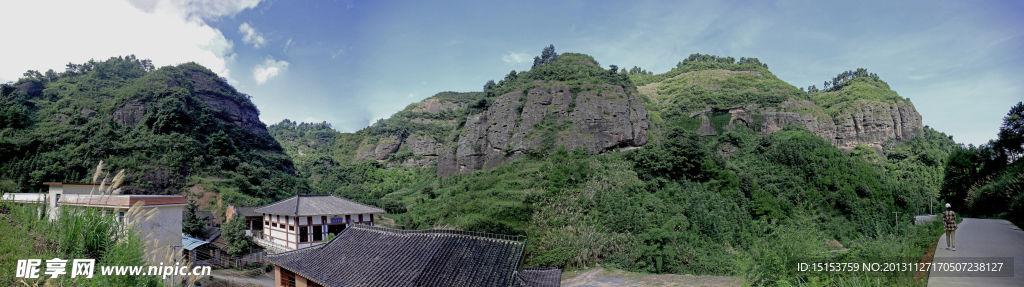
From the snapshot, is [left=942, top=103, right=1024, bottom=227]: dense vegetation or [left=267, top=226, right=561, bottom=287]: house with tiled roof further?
[left=942, top=103, right=1024, bottom=227]: dense vegetation

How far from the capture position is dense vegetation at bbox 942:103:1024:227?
38.4 ft

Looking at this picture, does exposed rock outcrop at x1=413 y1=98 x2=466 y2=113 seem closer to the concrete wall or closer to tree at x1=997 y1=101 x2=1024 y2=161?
the concrete wall

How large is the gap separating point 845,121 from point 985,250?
4441 centimetres

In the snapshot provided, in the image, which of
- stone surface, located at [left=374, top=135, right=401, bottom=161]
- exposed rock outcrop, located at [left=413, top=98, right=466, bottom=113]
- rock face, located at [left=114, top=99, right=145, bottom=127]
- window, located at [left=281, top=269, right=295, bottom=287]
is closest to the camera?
window, located at [left=281, top=269, right=295, bottom=287]

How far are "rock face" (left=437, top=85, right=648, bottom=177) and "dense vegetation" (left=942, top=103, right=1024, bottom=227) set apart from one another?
56.4 ft

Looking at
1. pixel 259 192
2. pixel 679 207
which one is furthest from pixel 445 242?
pixel 259 192

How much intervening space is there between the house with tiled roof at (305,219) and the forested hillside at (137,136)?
974 centimetres

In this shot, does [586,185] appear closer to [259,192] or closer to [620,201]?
[620,201]

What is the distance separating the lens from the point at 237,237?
2028 centimetres

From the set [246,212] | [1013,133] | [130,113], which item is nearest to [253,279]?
[246,212]

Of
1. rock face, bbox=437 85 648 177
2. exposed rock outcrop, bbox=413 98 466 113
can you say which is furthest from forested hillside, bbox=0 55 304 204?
exposed rock outcrop, bbox=413 98 466 113

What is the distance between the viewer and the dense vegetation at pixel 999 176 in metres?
11.7

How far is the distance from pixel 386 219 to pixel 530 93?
51.6 feet

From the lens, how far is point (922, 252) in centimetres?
744
